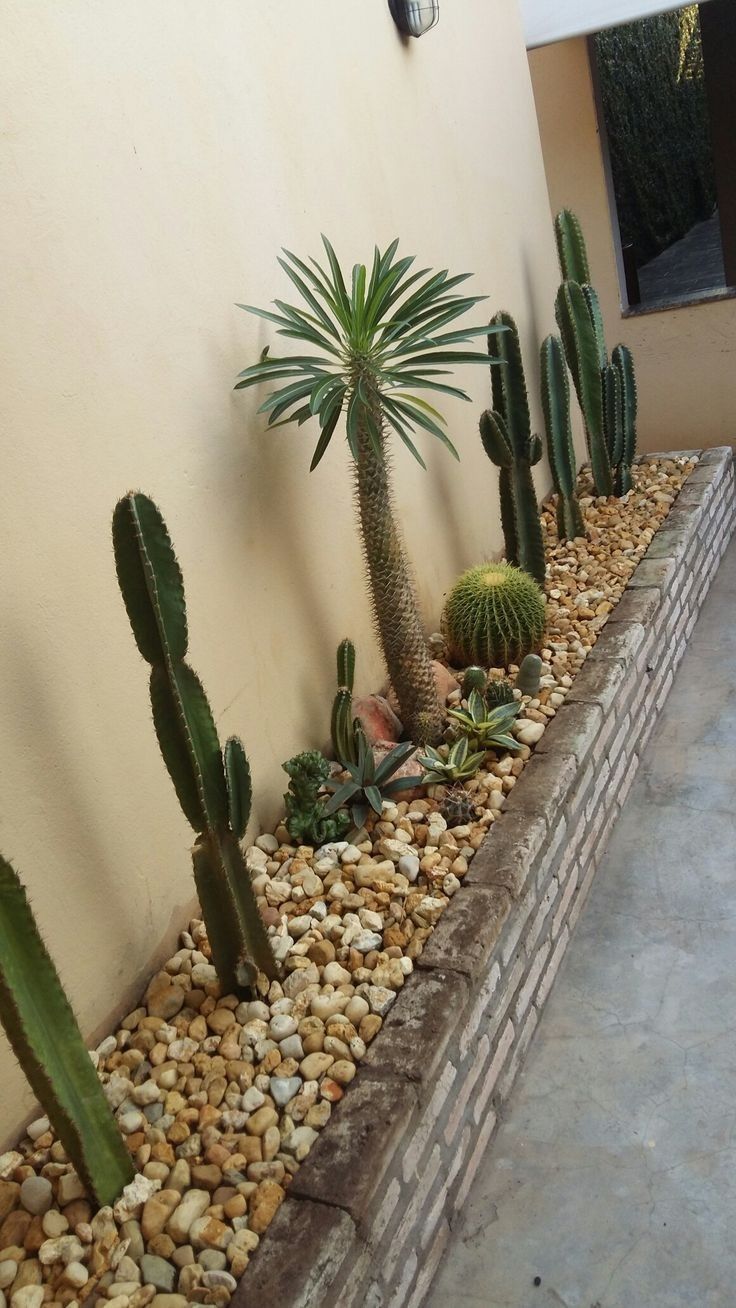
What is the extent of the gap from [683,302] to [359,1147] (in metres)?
5.44

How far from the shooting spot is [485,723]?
3285mm

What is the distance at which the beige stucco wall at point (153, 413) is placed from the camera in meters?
2.21

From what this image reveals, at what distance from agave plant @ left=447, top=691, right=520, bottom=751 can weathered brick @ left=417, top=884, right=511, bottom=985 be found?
0.70m

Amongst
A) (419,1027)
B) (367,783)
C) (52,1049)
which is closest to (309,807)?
(367,783)

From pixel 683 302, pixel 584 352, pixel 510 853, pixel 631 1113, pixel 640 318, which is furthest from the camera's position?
pixel 640 318

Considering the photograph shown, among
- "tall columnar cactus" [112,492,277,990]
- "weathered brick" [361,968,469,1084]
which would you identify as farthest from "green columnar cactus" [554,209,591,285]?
"weathered brick" [361,968,469,1084]

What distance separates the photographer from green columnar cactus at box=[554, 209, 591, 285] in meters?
5.24

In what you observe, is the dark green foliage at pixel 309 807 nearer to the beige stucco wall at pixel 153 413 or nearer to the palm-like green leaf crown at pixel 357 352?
the beige stucco wall at pixel 153 413

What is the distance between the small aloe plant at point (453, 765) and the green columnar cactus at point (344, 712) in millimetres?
214

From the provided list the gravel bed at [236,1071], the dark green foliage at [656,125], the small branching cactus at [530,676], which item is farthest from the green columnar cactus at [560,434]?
the dark green foliage at [656,125]

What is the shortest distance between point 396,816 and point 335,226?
191 cm

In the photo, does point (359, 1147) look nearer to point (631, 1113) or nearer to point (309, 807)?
point (631, 1113)

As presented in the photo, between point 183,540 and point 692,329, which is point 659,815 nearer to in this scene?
A: point 183,540

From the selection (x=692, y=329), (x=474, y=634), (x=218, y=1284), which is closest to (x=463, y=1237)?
(x=218, y=1284)
